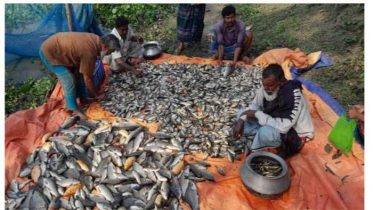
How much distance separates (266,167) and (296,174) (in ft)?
1.31

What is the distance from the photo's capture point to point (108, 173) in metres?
3.40

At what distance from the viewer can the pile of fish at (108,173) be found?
3174 mm

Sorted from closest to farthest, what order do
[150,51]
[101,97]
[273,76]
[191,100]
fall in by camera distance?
[273,76], [191,100], [101,97], [150,51]

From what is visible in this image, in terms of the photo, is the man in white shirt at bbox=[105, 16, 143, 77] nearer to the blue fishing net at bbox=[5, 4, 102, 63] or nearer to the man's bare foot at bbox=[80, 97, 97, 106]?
the man's bare foot at bbox=[80, 97, 97, 106]

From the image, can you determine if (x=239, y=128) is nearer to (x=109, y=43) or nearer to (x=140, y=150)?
(x=140, y=150)

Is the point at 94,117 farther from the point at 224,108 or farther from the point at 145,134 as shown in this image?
the point at 224,108

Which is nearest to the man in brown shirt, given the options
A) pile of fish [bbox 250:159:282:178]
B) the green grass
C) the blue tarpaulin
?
pile of fish [bbox 250:159:282:178]

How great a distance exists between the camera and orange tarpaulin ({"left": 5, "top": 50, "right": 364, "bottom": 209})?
124 inches

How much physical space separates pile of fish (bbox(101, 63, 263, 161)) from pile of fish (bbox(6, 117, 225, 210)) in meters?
0.29

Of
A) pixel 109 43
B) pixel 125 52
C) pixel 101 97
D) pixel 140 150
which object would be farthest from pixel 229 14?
pixel 140 150

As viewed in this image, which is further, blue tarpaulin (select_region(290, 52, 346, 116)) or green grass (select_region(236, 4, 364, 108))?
green grass (select_region(236, 4, 364, 108))

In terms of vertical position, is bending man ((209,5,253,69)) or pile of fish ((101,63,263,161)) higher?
bending man ((209,5,253,69))

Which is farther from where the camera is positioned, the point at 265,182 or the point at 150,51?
the point at 150,51

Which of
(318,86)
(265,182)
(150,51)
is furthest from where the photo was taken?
(150,51)
